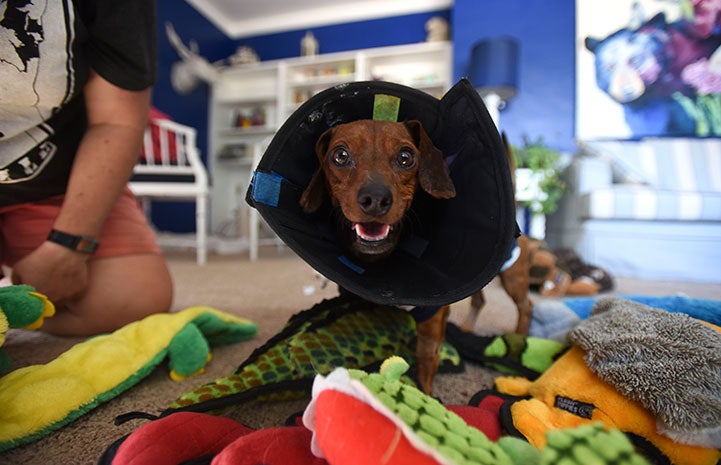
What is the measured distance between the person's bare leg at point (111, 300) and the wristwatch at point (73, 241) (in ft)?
0.53

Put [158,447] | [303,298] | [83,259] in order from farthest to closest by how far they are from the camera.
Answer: [303,298] → [83,259] → [158,447]

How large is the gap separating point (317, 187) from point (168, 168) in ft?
7.00

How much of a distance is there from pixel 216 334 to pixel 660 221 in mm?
2898

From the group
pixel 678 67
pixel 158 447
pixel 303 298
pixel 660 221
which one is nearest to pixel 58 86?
pixel 158 447

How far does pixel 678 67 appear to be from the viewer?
3400 mm

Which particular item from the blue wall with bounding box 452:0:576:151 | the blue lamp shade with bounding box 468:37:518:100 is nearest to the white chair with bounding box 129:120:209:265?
the blue lamp shade with bounding box 468:37:518:100

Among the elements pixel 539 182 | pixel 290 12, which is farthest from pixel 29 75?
pixel 290 12

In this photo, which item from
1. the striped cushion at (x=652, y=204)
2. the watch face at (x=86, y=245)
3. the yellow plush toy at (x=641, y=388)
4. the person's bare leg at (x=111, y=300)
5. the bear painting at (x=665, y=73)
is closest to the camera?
the yellow plush toy at (x=641, y=388)

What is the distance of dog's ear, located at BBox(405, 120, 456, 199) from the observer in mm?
691

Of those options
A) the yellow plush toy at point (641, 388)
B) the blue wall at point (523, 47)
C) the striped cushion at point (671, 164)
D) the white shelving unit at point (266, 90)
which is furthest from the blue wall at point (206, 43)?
the yellow plush toy at point (641, 388)

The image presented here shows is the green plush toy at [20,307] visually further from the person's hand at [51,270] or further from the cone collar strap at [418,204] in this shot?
the cone collar strap at [418,204]

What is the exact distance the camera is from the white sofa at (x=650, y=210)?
98.8 inches

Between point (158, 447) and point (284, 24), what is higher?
point (284, 24)

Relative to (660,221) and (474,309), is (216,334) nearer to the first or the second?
(474,309)
